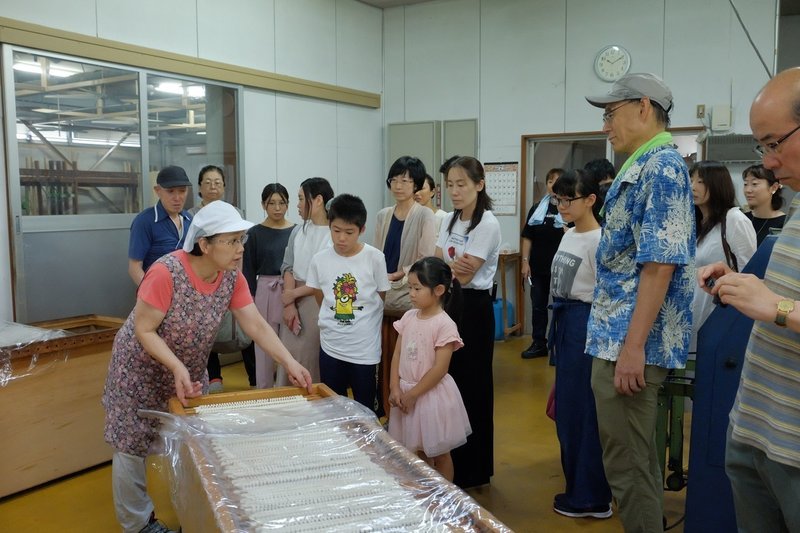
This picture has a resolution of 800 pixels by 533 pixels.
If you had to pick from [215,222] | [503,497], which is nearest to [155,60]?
[215,222]

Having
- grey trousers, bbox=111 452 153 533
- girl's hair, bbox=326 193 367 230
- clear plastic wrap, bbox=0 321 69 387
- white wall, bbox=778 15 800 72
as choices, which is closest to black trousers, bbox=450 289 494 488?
girl's hair, bbox=326 193 367 230

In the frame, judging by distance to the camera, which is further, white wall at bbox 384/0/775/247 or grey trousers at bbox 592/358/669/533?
white wall at bbox 384/0/775/247

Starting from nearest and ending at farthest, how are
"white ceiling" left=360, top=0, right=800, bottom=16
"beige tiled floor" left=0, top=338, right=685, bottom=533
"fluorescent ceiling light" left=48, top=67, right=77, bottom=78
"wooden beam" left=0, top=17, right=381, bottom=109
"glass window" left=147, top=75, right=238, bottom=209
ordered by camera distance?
"beige tiled floor" left=0, top=338, right=685, bottom=533
"wooden beam" left=0, top=17, right=381, bottom=109
"fluorescent ceiling light" left=48, top=67, right=77, bottom=78
"glass window" left=147, top=75, right=238, bottom=209
"white ceiling" left=360, top=0, right=800, bottom=16

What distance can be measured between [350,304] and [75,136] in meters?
2.62

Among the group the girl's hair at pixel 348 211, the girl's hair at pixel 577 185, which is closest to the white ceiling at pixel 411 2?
the girl's hair at pixel 348 211

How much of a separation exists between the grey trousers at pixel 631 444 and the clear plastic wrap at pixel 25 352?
2.56 metres

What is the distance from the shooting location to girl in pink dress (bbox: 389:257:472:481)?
2.74 m

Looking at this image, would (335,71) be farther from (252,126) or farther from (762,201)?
(762,201)

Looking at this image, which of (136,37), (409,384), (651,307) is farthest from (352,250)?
(136,37)

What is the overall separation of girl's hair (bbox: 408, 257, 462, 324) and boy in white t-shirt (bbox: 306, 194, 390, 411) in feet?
1.05

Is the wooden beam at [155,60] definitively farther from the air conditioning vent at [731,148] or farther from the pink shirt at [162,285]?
the air conditioning vent at [731,148]

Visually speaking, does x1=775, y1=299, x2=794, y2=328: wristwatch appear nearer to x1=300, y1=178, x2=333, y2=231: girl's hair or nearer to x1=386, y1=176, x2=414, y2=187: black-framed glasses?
x1=386, y1=176, x2=414, y2=187: black-framed glasses

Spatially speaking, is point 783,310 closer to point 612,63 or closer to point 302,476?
point 302,476

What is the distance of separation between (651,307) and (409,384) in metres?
1.19
